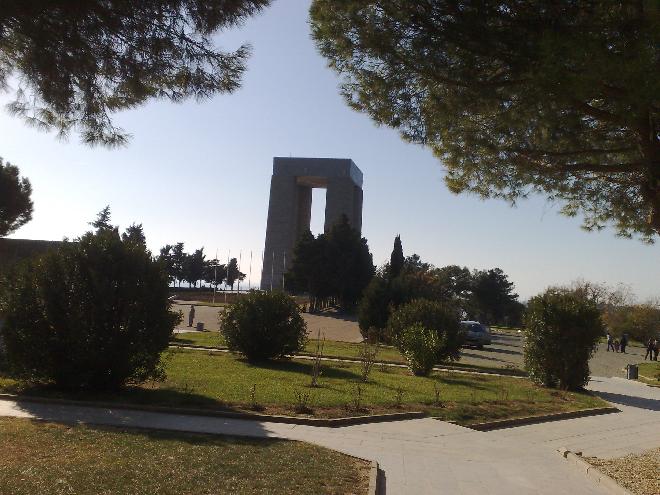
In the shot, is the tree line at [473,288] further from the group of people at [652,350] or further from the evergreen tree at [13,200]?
the evergreen tree at [13,200]

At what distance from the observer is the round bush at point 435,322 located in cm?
1942

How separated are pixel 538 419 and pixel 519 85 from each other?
6442 mm

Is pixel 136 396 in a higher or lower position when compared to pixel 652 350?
lower

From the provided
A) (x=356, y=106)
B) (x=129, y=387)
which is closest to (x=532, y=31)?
(x=356, y=106)

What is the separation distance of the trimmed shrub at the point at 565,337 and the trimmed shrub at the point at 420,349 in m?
2.69

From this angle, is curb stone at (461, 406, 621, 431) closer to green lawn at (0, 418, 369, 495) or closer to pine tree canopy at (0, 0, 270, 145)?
green lawn at (0, 418, 369, 495)

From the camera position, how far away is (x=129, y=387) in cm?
1141

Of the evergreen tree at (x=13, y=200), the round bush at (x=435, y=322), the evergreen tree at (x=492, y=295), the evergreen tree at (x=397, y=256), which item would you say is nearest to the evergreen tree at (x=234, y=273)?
the evergreen tree at (x=492, y=295)

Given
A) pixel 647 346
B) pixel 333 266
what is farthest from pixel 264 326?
pixel 333 266

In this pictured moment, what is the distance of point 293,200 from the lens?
299 ft

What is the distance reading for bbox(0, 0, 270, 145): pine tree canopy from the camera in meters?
7.01

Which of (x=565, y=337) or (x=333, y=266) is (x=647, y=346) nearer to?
(x=565, y=337)

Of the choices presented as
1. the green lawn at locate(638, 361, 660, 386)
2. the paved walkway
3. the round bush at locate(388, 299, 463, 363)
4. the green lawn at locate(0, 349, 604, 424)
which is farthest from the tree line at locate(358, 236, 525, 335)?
the paved walkway

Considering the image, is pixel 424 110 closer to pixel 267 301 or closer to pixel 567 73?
pixel 567 73
